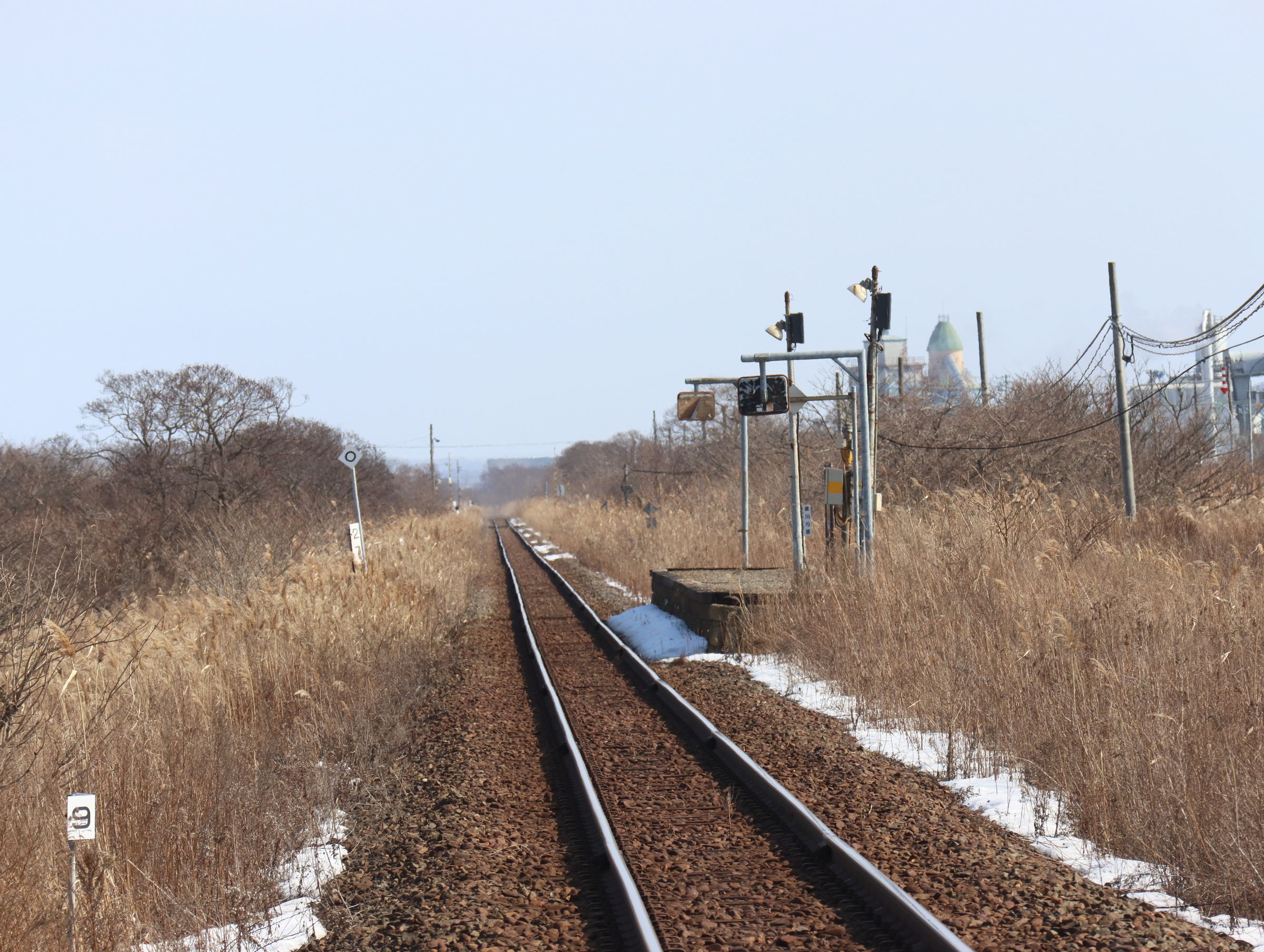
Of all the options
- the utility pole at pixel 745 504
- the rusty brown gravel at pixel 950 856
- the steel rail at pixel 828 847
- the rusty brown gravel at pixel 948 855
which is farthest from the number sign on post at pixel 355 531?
the rusty brown gravel at pixel 950 856

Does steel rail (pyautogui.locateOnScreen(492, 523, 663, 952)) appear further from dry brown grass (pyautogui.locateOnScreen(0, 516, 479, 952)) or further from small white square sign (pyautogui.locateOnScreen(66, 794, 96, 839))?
small white square sign (pyautogui.locateOnScreen(66, 794, 96, 839))

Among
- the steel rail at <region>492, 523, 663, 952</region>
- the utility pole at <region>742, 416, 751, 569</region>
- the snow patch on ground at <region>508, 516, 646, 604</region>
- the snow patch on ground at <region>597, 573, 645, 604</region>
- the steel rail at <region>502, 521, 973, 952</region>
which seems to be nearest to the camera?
the steel rail at <region>502, 521, 973, 952</region>

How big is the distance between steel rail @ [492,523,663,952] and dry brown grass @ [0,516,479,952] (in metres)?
1.54

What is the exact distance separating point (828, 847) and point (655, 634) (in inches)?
389

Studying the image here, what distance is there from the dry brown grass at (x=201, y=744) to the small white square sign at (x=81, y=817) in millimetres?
397

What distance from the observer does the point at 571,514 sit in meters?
50.6

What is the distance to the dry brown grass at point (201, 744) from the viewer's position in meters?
5.12

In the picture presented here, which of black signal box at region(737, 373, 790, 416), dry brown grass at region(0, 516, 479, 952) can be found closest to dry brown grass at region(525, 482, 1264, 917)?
black signal box at region(737, 373, 790, 416)

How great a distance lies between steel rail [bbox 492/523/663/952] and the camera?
4.78 meters

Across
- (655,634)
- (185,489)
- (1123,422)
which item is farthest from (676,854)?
(185,489)

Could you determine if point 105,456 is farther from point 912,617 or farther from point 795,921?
point 795,921

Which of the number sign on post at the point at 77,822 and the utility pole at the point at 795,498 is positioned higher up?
the utility pole at the point at 795,498

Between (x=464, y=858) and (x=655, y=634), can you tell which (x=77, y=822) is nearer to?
(x=464, y=858)

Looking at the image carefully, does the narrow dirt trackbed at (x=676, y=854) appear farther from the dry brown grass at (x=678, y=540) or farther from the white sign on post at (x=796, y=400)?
the dry brown grass at (x=678, y=540)
